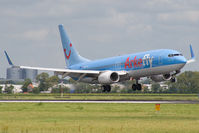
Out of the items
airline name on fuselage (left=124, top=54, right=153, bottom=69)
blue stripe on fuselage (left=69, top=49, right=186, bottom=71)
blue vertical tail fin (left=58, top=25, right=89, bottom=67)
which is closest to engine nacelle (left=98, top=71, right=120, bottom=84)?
blue stripe on fuselage (left=69, top=49, right=186, bottom=71)

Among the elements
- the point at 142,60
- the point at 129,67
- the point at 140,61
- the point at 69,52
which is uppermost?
the point at 69,52

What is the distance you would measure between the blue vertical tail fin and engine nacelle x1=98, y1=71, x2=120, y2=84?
46.9 feet

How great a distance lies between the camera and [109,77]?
72.8 metres

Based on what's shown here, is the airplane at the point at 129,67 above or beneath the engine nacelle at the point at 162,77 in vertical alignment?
above

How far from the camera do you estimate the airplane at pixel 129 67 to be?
6644cm

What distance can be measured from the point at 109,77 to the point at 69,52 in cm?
2039

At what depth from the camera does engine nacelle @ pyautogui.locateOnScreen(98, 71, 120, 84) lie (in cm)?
7294

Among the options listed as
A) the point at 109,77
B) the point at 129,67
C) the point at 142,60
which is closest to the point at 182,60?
the point at 142,60

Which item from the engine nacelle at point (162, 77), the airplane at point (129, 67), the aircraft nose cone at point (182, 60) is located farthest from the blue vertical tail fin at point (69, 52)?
the aircraft nose cone at point (182, 60)

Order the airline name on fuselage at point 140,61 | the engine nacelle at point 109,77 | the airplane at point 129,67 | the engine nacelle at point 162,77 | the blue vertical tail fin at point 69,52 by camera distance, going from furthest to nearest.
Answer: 1. the blue vertical tail fin at point 69,52
2. the engine nacelle at point 109,77
3. the engine nacelle at point 162,77
4. the airline name on fuselage at point 140,61
5. the airplane at point 129,67

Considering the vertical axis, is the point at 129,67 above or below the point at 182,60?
below

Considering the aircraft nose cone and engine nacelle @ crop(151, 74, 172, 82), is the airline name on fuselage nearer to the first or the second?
the aircraft nose cone

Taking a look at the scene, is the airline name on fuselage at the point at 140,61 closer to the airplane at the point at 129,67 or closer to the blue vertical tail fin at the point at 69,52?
the airplane at the point at 129,67

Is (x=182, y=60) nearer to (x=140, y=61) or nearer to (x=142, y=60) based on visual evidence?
(x=142, y=60)
